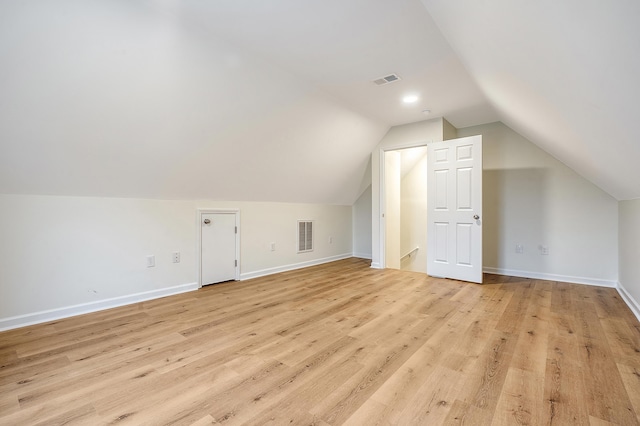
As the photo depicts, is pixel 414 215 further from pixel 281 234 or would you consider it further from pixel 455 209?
pixel 281 234

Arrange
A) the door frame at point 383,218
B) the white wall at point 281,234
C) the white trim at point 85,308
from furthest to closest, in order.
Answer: the door frame at point 383,218, the white wall at point 281,234, the white trim at point 85,308

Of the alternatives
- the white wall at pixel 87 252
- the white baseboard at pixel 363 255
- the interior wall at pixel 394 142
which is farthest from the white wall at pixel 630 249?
the white wall at pixel 87 252

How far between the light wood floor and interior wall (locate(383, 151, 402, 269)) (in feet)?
6.03

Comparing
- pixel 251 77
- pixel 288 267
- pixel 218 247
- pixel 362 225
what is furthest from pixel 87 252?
pixel 362 225

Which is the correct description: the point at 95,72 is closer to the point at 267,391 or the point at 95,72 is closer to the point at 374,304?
the point at 267,391

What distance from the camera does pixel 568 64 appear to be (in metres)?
1.31

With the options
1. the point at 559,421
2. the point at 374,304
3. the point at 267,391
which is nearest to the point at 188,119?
the point at 267,391

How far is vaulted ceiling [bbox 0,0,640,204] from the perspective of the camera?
1.37 m

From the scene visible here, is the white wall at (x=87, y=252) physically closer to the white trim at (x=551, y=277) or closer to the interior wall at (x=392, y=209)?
the interior wall at (x=392, y=209)

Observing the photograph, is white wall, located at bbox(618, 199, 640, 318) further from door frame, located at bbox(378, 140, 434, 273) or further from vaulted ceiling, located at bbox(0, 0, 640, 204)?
door frame, located at bbox(378, 140, 434, 273)

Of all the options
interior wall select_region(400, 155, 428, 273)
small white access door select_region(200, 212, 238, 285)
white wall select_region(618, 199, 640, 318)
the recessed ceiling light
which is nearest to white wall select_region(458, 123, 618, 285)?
white wall select_region(618, 199, 640, 318)

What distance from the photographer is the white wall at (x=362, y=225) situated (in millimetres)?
5602

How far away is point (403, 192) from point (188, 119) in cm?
428

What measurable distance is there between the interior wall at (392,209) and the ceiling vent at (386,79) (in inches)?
67.8
